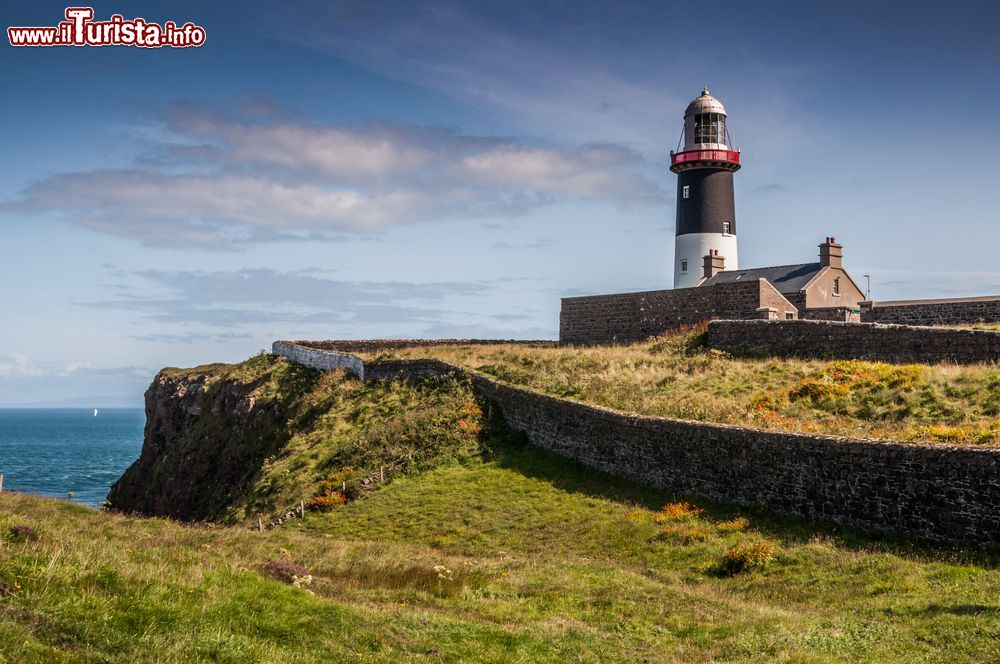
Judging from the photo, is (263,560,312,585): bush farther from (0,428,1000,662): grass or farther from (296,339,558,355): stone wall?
(296,339,558,355): stone wall

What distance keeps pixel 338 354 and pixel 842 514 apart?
118ft

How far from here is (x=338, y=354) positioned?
2012 inches

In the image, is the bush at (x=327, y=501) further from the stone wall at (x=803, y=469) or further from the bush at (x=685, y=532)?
the bush at (x=685, y=532)

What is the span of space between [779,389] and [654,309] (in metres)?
15.8

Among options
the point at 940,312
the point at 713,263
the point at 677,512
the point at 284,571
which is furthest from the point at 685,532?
the point at 713,263

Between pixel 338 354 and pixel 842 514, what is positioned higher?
pixel 338 354

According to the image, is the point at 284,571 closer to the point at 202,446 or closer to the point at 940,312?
the point at 940,312

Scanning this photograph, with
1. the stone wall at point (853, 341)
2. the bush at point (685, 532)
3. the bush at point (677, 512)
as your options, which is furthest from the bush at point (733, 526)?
the stone wall at point (853, 341)

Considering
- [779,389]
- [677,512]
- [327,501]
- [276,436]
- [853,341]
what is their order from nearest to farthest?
[677,512], [779,389], [327,501], [853,341], [276,436]

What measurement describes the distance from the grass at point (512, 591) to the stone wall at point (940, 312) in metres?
18.6

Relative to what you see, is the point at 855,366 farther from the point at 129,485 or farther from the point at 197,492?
the point at 129,485

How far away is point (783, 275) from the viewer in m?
51.7

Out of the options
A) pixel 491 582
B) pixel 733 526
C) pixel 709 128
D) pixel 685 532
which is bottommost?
pixel 491 582

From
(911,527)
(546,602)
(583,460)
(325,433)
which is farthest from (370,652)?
(325,433)
